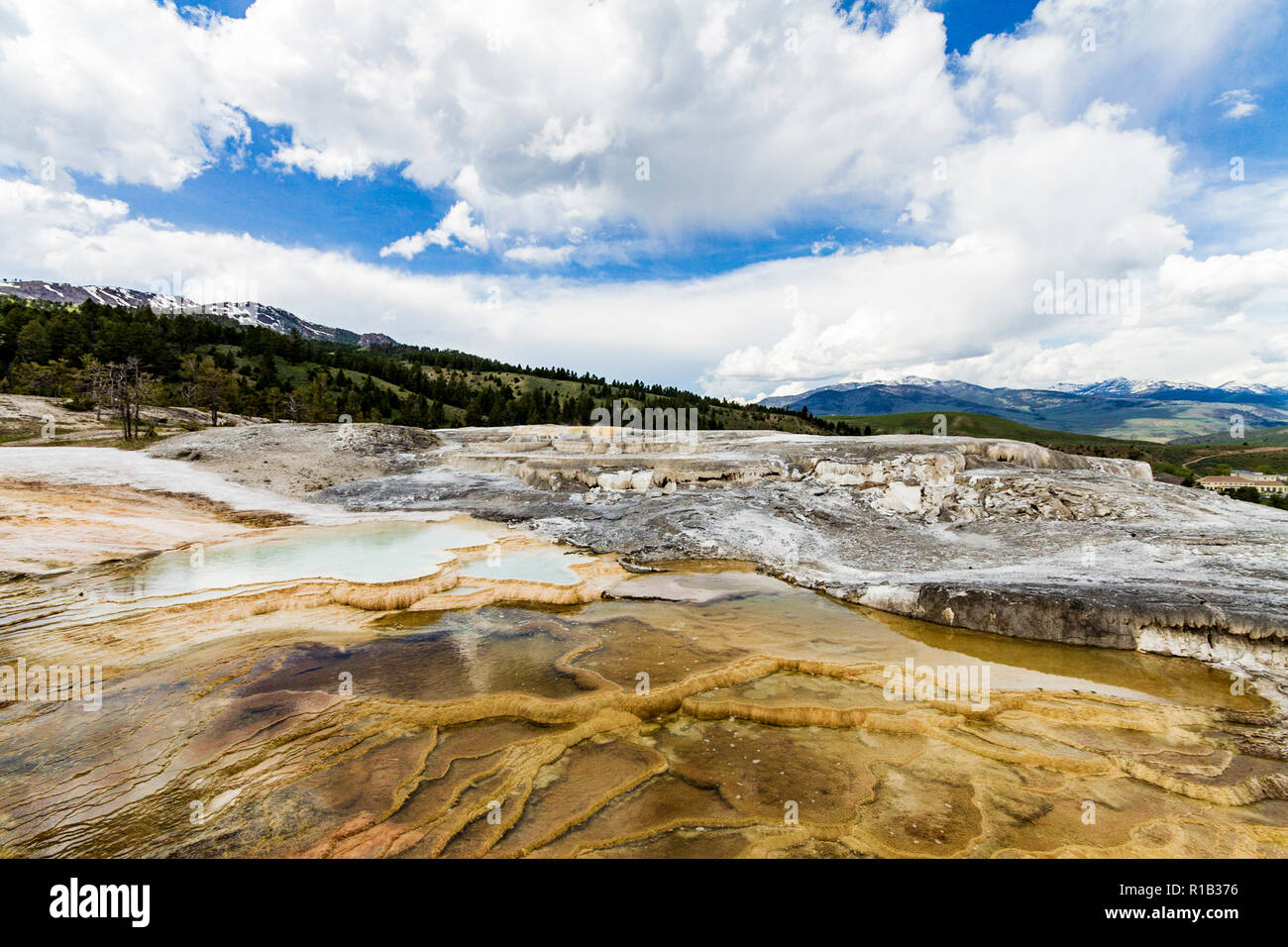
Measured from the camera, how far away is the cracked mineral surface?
453cm

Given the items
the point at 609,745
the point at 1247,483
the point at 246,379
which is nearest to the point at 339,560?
the point at 609,745

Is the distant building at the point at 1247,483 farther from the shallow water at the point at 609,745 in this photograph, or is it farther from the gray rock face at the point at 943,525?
the shallow water at the point at 609,745

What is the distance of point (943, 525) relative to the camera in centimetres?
1717

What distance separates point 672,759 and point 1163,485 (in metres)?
22.3

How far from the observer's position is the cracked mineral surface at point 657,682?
4.53 meters

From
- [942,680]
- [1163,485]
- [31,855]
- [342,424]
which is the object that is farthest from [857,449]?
[342,424]

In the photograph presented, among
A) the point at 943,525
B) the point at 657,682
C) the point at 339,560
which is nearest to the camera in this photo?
the point at 657,682

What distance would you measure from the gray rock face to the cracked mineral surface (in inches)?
3.8

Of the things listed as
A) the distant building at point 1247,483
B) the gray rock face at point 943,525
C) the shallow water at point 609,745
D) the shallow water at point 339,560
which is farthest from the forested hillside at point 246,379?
the distant building at point 1247,483

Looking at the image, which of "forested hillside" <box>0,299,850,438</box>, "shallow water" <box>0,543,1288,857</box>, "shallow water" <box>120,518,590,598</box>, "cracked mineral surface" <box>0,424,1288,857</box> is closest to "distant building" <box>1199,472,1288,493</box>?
"forested hillside" <box>0,299,850,438</box>

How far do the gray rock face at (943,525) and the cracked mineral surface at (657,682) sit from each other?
10cm

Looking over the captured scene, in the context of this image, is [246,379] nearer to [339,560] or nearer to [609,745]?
[339,560]

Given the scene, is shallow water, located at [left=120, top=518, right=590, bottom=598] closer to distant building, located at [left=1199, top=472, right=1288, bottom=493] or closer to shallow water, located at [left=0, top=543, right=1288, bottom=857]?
shallow water, located at [left=0, top=543, right=1288, bottom=857]

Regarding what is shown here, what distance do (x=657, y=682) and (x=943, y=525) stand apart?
1430 centimetres
